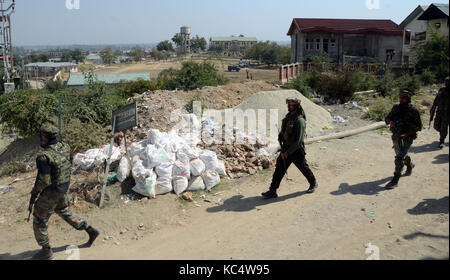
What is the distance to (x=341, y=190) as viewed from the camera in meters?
5.89

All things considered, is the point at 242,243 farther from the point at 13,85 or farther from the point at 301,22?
the point at 301,22

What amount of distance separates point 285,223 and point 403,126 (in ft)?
7.92

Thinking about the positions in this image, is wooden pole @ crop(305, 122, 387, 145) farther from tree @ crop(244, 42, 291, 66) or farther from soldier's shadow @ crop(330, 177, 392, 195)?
tree @ crop(244, 42, 291, 66)

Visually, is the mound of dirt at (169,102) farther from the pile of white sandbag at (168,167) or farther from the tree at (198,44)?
the tree at (198,44)

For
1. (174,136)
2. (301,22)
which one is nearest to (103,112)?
(174,136)

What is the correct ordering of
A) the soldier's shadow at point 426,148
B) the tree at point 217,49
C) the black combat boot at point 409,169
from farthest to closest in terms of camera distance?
the tree at point 217,49 → the soldier's shadow at point 426,148 → the black combat boot at point 409,169

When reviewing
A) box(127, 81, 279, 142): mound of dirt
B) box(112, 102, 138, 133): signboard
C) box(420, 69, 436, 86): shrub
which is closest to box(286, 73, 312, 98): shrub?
box(127, 81, 279, 142): mound of dirt

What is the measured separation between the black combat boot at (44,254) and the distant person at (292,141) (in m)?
3.09

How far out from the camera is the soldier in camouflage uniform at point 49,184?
427 centimetres

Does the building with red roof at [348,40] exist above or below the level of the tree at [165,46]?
below

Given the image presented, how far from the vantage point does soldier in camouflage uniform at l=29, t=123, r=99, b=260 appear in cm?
427

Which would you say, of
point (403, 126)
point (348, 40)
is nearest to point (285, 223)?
point (403, 126)

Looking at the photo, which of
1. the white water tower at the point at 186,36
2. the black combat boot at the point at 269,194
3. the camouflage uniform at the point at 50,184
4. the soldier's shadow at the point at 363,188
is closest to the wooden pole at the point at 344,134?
the soldier's shadow at the point at 363,188
